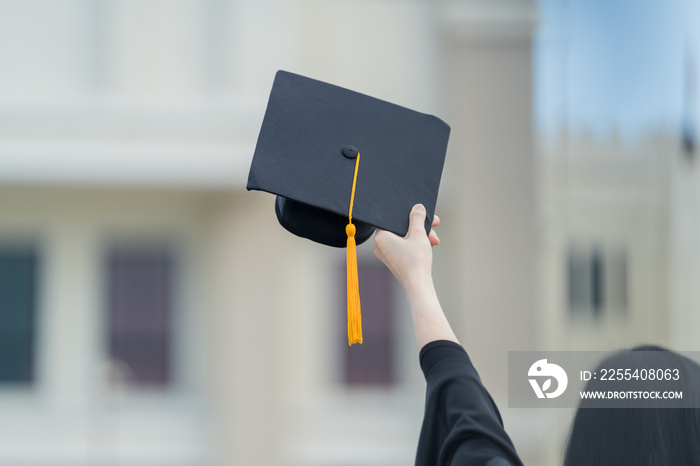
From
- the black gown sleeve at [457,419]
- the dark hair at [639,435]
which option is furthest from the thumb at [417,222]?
the dark hair at [639,435]

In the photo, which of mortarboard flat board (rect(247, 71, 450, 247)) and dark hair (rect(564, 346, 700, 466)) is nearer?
dark hair (rect(564, 346, 700, 466))

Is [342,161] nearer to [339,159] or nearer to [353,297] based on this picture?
[339,159]

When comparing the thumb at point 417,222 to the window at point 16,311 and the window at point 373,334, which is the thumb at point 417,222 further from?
the window at point 16,311

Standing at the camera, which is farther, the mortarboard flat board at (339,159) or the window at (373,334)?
the window at (373,334)

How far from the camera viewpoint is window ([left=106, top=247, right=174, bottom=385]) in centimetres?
585

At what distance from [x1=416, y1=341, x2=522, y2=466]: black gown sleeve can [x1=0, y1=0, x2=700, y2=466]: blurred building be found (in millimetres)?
3771

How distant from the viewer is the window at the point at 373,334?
589 cm

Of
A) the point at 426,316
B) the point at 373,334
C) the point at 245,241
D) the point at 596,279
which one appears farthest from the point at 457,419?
the point at 596,279

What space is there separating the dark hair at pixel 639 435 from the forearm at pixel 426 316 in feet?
0.70

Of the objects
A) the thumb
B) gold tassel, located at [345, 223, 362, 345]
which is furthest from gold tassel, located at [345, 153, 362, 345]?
the thumb

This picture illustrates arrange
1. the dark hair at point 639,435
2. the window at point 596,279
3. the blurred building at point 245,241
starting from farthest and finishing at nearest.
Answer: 1. the window at point 596,279
2. the blurred building at point 245,241
3. the dark hair at point 639,435

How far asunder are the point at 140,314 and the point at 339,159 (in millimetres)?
4591

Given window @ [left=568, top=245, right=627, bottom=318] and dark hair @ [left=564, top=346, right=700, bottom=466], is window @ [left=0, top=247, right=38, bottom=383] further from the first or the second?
dark hair @ [left=564, top=346, right=700, bottom=466]

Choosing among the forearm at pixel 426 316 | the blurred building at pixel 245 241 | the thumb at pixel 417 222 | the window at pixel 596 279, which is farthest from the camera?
the window at pixel 596 279
